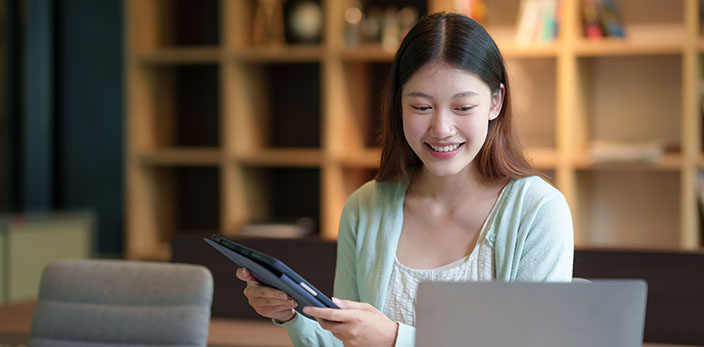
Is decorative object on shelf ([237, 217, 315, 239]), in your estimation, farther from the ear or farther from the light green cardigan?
the ear

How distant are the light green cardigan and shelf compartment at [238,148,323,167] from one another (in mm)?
2362

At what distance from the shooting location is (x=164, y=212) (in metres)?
4.68

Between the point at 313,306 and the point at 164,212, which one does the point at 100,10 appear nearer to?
the point at 164,212

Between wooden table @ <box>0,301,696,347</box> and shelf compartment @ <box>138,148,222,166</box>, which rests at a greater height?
shelf compartment @ <box>138,148,222,166</box>

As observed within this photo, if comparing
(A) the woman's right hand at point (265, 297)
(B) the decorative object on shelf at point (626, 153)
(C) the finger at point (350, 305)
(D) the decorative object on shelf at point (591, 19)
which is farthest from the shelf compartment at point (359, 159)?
(C) the finger at point (350, 305)

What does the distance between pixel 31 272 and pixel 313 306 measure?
3.43 metres

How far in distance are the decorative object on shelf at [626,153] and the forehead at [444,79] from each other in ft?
7.56

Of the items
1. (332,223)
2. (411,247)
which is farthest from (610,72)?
(411,247)

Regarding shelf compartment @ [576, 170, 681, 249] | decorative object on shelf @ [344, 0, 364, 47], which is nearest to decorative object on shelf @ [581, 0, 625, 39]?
shelf compartment @ [576, 170, 681, 249]

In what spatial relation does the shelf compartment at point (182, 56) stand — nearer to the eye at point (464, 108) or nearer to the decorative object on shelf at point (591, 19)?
the decorative object on shelf at point (591, 19)

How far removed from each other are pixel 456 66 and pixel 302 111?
3.09 m

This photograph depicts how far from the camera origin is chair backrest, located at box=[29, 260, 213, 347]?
6.28 feet

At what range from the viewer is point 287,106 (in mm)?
4570

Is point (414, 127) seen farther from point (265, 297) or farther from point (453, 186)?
point (265, 297)
